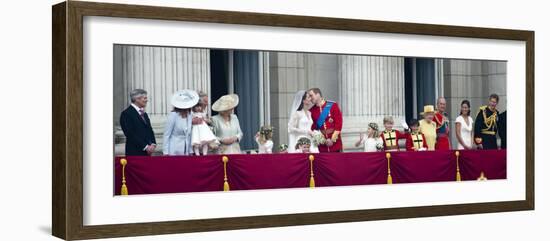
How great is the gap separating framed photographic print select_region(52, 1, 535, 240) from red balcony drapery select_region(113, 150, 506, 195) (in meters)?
0.02

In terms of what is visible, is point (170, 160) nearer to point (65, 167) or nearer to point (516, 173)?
point (65, 167)

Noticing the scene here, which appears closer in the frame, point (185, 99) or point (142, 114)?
point (142, 114)

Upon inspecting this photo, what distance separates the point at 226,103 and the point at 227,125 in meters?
0.28

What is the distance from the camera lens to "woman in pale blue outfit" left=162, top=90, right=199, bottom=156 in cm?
1481

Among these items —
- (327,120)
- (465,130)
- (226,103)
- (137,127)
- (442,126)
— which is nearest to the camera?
(137,127)

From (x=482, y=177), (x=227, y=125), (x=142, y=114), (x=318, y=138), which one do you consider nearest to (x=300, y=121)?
(x=318, y=138)

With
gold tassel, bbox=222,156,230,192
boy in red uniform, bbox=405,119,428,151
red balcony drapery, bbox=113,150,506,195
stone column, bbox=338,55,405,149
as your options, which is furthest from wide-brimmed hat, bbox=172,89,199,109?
boy in red uniform, bbox=405,119,428,151

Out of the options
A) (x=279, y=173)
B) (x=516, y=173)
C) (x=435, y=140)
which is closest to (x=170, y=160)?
(x=279, y=173)

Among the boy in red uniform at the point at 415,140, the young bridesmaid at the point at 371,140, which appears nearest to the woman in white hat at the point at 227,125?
the young bridesmaid at the point at 371,140

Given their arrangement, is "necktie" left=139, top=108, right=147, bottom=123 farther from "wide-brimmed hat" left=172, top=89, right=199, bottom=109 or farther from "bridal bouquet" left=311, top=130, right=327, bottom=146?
"bridal bouquet" left=311, top=130, right=327, bottom=146

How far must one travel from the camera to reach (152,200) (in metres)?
14.5

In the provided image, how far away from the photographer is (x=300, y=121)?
15828mm

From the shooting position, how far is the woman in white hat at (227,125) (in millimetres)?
15148

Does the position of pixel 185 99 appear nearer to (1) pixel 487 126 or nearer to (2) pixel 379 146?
(2) pixel 379 146
